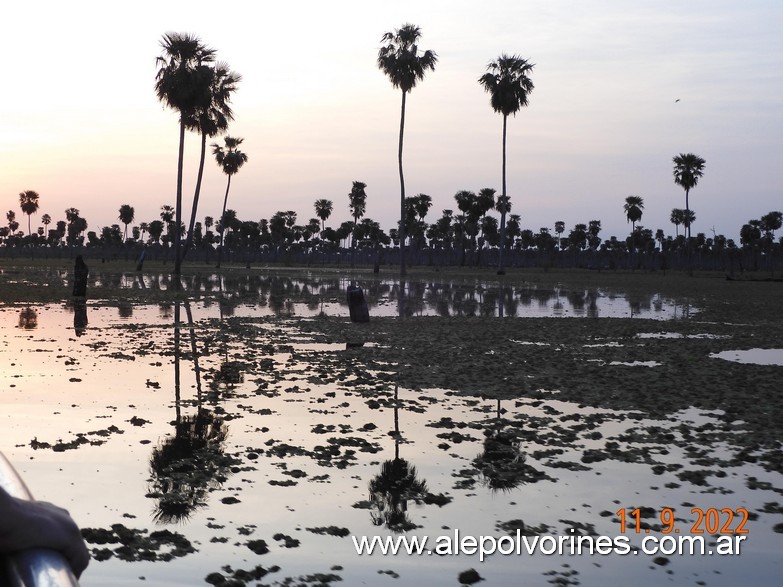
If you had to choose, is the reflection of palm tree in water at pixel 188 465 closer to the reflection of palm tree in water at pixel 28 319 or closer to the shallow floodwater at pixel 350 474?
the shallow floodwater at pixel 350 474

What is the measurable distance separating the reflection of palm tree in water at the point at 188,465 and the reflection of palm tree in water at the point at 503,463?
8.17 feet

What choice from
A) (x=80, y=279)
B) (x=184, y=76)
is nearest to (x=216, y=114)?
(x=184, y=76)

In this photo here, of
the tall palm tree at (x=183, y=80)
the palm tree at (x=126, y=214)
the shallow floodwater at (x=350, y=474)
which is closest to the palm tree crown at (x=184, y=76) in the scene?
the tall palm tree at (x=183, y=80)

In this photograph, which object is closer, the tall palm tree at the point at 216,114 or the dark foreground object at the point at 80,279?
the dark foreground object at the point at 80,279

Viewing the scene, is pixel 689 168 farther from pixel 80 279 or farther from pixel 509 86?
pixel 80 279

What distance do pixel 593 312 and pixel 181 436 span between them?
917 inches

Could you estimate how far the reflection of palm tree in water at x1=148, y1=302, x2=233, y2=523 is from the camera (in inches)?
265

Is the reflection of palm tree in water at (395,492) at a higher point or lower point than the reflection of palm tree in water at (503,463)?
lower

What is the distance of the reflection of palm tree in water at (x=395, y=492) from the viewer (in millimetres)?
6426
